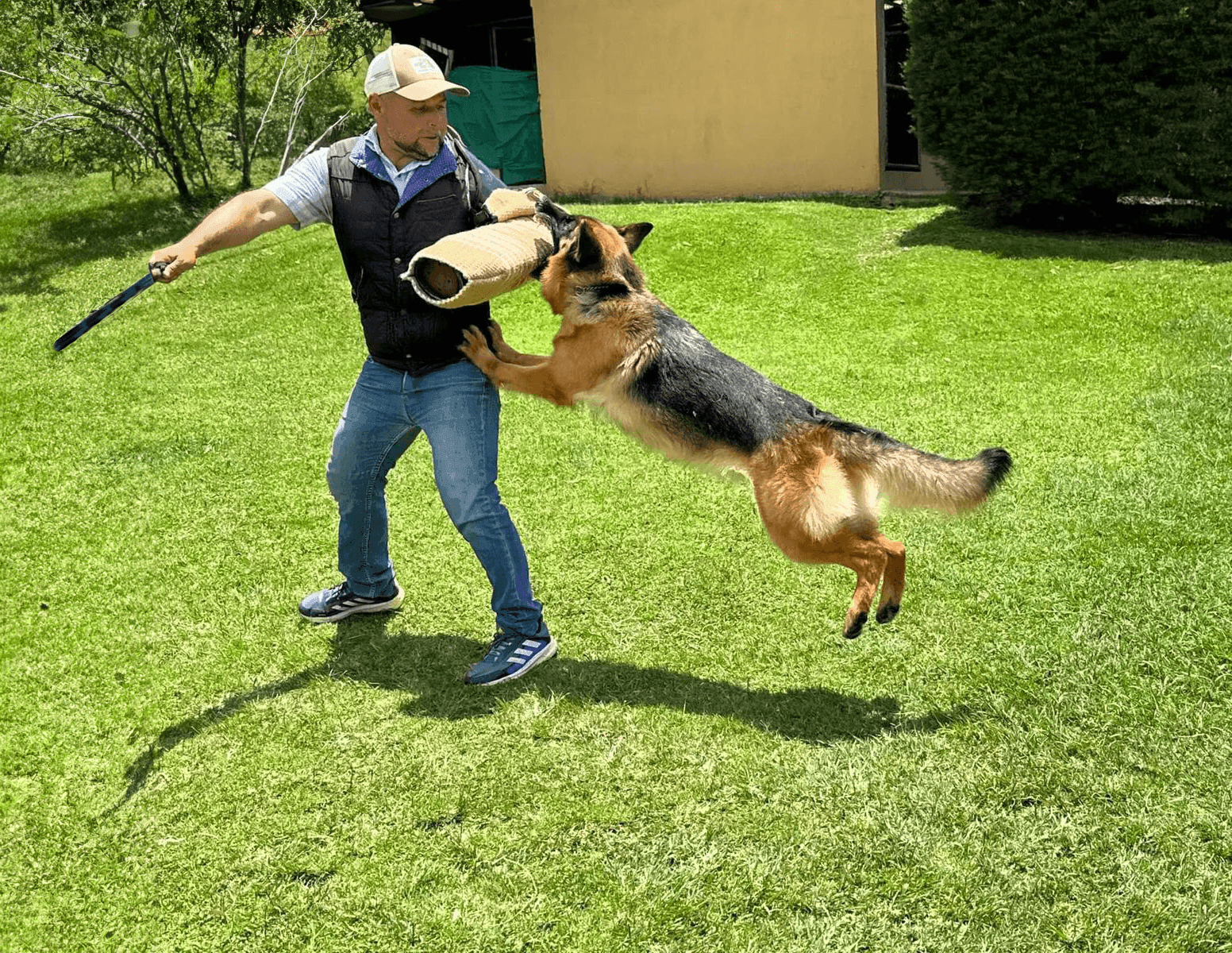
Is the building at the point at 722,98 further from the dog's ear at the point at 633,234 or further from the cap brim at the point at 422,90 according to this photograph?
the cap brim at the point at 422,90

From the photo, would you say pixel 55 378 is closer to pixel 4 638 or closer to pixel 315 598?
pixel 4 638

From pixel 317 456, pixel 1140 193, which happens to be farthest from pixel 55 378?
pixel 1140 193

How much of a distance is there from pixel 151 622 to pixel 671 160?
1219cm

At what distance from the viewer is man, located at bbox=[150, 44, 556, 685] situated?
4.19 meters

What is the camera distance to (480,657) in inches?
200

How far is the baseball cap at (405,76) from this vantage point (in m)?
4.04

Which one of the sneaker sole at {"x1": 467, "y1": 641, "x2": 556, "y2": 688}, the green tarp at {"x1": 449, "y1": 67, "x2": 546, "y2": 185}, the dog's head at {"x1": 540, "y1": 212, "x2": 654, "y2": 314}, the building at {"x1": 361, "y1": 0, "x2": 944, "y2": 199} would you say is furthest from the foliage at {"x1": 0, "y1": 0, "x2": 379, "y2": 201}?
the sneaker sole at {"x1": 467, "y1": 641, "x2": 556, "y2": 688}

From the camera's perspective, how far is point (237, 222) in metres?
4.24

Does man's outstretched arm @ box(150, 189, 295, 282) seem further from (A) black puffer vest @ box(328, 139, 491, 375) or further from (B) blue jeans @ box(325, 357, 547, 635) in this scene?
(B) blue jeans @ box(325, 357, 547, 635)

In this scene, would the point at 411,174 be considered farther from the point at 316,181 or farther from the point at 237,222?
the point at 237,222

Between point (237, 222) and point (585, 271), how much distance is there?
140 centimetres

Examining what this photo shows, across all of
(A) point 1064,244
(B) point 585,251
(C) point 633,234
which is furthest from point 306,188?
(A) point 1064,244

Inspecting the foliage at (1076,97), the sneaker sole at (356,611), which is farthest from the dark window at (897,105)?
the sneaker sole at (356,611)

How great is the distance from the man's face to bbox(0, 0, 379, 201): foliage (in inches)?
455
